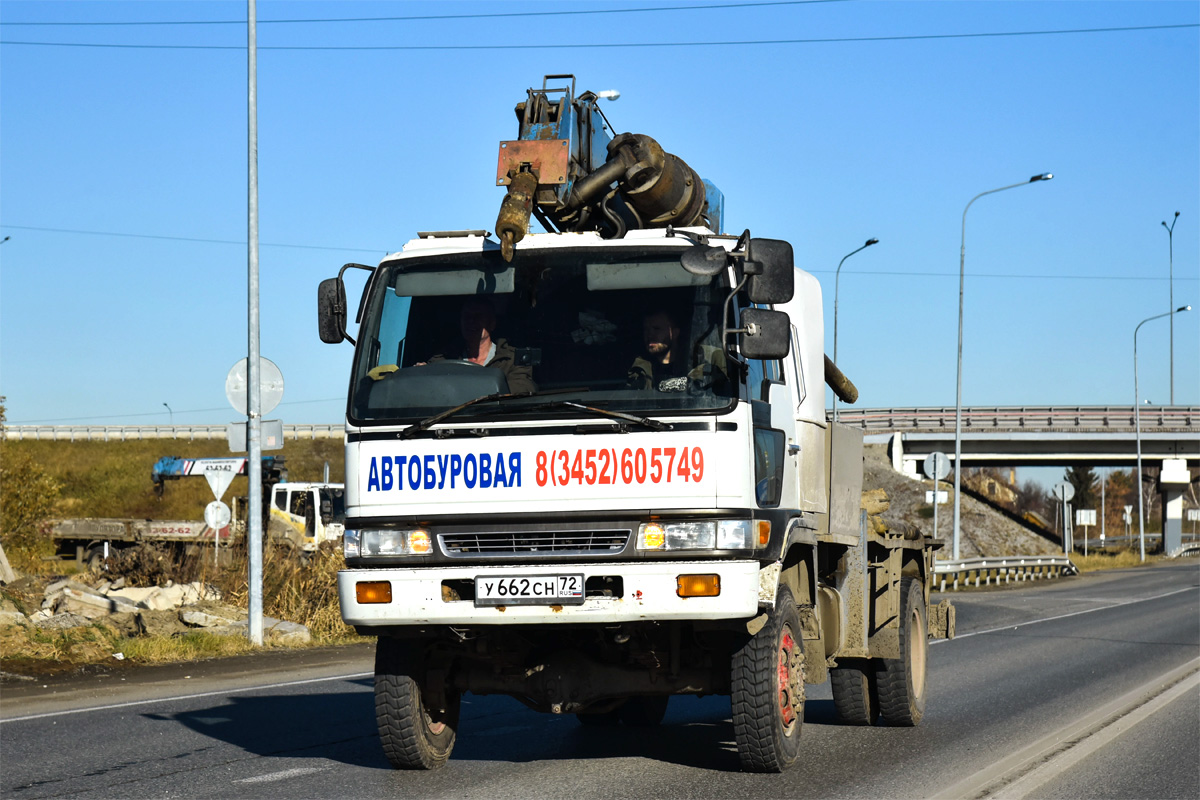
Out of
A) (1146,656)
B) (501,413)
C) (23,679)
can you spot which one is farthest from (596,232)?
(1146,656)

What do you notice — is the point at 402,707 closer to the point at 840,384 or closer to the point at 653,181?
the point at 653,181

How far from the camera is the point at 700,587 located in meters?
6.43

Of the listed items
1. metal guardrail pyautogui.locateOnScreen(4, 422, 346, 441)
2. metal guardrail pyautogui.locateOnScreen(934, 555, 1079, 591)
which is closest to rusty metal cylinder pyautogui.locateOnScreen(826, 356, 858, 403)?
metal guardrail pyautogui.locateOnScreen(934, 555, 1079, 591)

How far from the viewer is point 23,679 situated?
13250mm

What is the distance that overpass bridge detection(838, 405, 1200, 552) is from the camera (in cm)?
6044

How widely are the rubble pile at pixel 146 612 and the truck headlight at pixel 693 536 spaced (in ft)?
36.5

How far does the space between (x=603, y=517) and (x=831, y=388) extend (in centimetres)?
Result: 350

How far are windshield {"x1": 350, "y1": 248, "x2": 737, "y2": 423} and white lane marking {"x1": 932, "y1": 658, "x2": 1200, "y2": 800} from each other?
243cm

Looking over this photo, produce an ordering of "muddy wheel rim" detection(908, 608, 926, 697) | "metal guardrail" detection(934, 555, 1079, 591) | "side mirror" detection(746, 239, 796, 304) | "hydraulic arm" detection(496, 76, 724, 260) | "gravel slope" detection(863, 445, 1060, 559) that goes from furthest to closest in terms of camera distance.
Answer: "gravel slope" detection(863, 445, 1060, 559) < "metal guardrail" detection(934, 555, 1079, 591) < "muddy wheel rim" detection(908, 608, 926, 697) < "hydraulic arm" detection(496, 76, 724, 260) < "side mirror" detection(746, 239, 796, 304)

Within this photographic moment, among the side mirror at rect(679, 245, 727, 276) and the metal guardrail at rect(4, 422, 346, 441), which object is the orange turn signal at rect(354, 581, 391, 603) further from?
the metal guardrail at rect(4, 422, 346, 441)

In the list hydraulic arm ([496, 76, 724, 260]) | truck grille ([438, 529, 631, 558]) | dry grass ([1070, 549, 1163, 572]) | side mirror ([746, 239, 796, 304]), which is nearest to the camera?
truck grille ([438, 529, 631, 558])

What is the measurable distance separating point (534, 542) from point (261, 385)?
10.8 meters

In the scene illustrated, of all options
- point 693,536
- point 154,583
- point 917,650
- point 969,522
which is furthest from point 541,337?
point 969,522

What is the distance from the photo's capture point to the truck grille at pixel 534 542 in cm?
653
